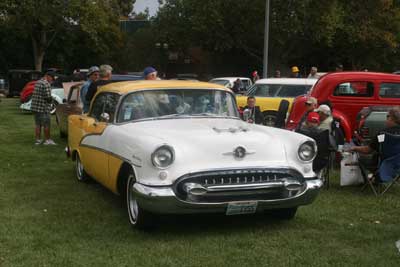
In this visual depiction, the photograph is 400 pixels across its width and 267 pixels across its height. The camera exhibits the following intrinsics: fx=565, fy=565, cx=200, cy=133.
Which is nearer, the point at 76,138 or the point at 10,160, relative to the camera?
the point at 76,138

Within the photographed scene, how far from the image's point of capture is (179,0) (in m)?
37.2

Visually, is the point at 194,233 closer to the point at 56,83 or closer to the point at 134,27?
the point at 56,83

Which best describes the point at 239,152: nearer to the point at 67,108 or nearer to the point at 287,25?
the point at 67,108

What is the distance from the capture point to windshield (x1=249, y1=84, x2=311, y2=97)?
15.5 meters

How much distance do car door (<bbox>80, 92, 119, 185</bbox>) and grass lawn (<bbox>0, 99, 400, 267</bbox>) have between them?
437 millimetres

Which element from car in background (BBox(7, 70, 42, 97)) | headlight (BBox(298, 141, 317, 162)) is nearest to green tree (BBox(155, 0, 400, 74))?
car in background (BBox(7, 70, 42, 97))

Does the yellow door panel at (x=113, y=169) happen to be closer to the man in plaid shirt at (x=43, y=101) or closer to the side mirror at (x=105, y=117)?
the side mirror at (x=105, y=117)

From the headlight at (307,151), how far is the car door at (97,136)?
2.26 m

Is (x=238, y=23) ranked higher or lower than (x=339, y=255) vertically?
higher

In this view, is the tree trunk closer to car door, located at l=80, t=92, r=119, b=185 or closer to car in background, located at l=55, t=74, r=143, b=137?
car in background, located at l=55, t=74, r=143, b=137

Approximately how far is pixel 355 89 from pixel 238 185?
264 inches

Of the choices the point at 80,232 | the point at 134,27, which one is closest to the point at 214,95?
the point at 80,232

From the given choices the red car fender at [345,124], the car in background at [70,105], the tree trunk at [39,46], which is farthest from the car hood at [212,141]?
the tree trunk at [39,46]

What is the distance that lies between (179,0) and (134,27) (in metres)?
22.5
